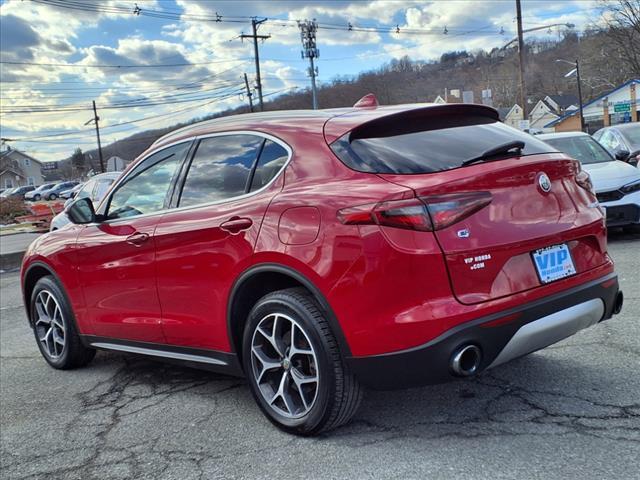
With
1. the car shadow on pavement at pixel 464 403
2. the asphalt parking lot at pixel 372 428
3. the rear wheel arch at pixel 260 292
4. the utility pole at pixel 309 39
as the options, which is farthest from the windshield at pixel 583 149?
the utility pole at pixel 309 39

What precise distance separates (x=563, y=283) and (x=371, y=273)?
1.05m

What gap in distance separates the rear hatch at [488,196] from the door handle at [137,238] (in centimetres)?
149

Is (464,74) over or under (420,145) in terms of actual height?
over

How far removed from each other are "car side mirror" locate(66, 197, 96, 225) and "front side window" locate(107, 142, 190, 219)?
5.1 inches

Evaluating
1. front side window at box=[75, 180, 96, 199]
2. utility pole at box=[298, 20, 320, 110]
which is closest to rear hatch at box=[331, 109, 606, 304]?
front side window at box=[75, 180, 96, 199]

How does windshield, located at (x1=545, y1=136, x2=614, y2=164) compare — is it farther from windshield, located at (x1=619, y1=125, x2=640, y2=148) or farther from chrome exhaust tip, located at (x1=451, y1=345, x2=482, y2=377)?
chrome exhaust tip, located at (x1=451, y1=345, x2=482, y2=377)

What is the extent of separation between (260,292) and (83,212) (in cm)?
180

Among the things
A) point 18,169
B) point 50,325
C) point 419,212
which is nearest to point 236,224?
point 419,212

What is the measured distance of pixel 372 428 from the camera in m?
3.30

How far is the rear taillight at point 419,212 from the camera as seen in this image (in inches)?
109

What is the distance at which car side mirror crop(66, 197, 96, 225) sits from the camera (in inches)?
176

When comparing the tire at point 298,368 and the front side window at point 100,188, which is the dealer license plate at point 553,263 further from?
the front side window at point 100,188

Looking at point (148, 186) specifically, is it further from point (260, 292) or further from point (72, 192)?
point (72, 192)

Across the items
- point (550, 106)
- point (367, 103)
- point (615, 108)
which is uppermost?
point (550, 106)
